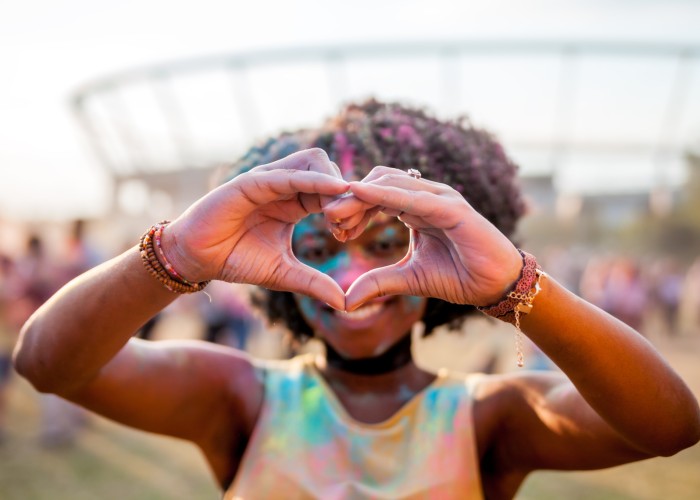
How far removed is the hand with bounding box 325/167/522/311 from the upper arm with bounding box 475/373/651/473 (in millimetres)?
518

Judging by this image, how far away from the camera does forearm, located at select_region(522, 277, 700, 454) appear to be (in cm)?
140

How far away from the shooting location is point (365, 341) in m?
1.92

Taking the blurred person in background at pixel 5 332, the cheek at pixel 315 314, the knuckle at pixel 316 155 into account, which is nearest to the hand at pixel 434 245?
the knuckle at pixel 316 155

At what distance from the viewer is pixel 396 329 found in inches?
77.6

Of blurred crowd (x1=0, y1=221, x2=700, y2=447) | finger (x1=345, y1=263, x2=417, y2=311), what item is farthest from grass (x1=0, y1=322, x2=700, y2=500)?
finger (x1=345, y1=263, x2=417, y2=311)

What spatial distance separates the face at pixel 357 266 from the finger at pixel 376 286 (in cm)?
46

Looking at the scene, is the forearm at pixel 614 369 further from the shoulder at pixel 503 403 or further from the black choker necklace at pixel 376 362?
the black choker necklace at pixel 376 362

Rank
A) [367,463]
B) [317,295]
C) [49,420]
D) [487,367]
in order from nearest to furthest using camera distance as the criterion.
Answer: [317,295] → [367,463] → [49,420] → [487,367]

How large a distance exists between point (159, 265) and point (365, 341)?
0.73 m

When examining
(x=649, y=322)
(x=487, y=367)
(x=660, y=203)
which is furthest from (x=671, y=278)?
(x=660, y=203)

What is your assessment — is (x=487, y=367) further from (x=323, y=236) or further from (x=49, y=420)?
(x=323, y=236)

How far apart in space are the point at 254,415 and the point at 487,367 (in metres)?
5.12

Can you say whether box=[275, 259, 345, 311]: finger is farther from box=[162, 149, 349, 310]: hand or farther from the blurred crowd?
the blurred crowd

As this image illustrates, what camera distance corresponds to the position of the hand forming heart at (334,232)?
4.22 ft
